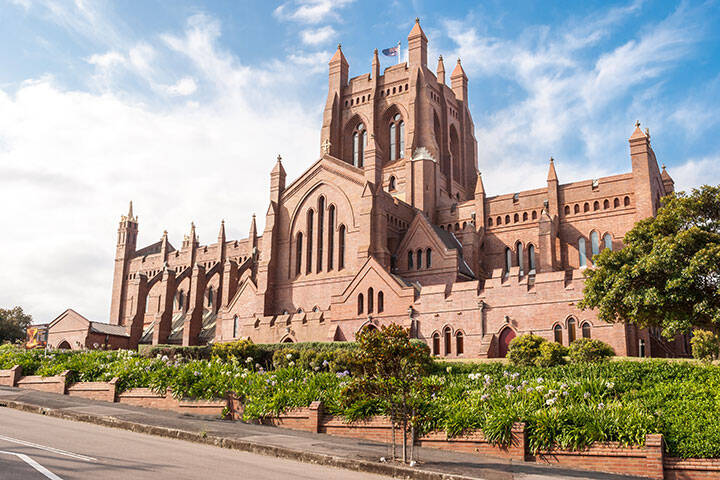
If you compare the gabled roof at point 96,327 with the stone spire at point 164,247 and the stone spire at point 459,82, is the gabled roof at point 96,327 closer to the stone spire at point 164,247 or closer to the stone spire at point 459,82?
the stone spire at point 164,247

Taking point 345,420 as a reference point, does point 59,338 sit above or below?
above

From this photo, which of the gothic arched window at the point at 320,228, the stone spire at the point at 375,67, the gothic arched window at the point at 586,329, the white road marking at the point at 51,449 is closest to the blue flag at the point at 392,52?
the stone spire at the point at 375,67

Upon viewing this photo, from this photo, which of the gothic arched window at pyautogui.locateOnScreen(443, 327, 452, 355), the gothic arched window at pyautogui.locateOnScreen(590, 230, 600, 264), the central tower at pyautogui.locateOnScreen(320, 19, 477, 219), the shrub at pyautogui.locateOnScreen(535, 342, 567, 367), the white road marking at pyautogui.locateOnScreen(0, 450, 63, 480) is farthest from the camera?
the central tower at pyautogui.locateOnScreen(320, 19, 477, 219)

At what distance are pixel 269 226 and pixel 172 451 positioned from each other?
38502 mm

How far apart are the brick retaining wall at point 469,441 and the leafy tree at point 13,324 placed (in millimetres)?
49449

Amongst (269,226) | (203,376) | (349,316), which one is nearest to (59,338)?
(269,226)

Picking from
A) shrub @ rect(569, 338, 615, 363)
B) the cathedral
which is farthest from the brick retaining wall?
the cathedral

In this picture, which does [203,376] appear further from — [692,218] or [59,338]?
[59,338]

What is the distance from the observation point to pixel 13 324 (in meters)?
66.3

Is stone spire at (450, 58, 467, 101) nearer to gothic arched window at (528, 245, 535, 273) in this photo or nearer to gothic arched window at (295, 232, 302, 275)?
gothic arched window at (528, 245, 535, 273)

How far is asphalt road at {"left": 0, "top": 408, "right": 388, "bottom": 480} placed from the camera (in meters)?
9.73

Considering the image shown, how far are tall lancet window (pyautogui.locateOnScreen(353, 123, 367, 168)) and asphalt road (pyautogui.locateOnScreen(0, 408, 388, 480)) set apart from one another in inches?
1853

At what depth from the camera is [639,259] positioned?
26.2m

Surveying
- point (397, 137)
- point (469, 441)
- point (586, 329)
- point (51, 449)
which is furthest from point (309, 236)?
point (51, 449)
